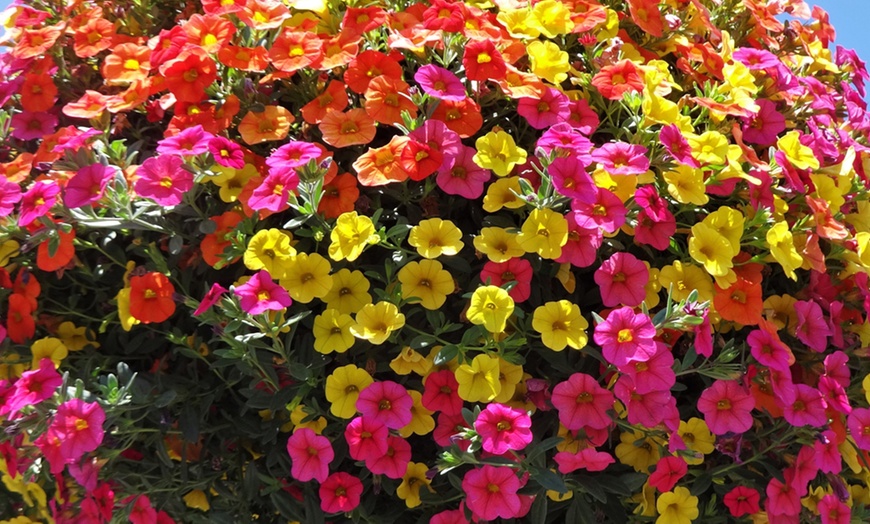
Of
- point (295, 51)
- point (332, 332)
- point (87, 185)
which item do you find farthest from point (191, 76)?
point (332, 332)

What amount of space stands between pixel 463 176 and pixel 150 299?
716mm

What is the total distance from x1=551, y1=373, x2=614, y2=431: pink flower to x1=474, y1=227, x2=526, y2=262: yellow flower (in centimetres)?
28

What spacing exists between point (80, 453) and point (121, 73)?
36.4 inches

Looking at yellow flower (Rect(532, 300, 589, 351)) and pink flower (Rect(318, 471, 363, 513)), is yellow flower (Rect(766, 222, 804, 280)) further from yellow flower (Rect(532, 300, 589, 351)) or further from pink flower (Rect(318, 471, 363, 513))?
pink flower (Rect(318, 471, 363, 513))

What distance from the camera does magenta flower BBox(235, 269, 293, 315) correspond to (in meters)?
1.74

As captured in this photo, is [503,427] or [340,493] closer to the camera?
[503,427]

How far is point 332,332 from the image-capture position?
187cm

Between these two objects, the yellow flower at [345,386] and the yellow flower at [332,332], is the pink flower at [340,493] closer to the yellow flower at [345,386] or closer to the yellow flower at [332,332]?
the yellow flower at [345,386]

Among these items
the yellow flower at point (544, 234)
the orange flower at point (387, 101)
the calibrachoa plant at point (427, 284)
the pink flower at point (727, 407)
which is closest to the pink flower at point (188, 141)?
the calibrachoa plant at point (427, 284)

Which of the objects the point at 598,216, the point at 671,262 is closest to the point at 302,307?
the point at 598,216

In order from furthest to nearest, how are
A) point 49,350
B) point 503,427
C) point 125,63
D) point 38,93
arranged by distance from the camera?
point 38,93 → point 125,63 → point 49,350 → point 503,427

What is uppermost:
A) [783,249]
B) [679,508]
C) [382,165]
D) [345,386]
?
[382,165]

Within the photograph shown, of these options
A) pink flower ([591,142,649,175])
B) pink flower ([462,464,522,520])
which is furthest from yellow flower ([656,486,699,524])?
pink flower ([591,142,649,175])

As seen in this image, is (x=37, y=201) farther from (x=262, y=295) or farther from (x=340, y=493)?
(x=340, y=493)
